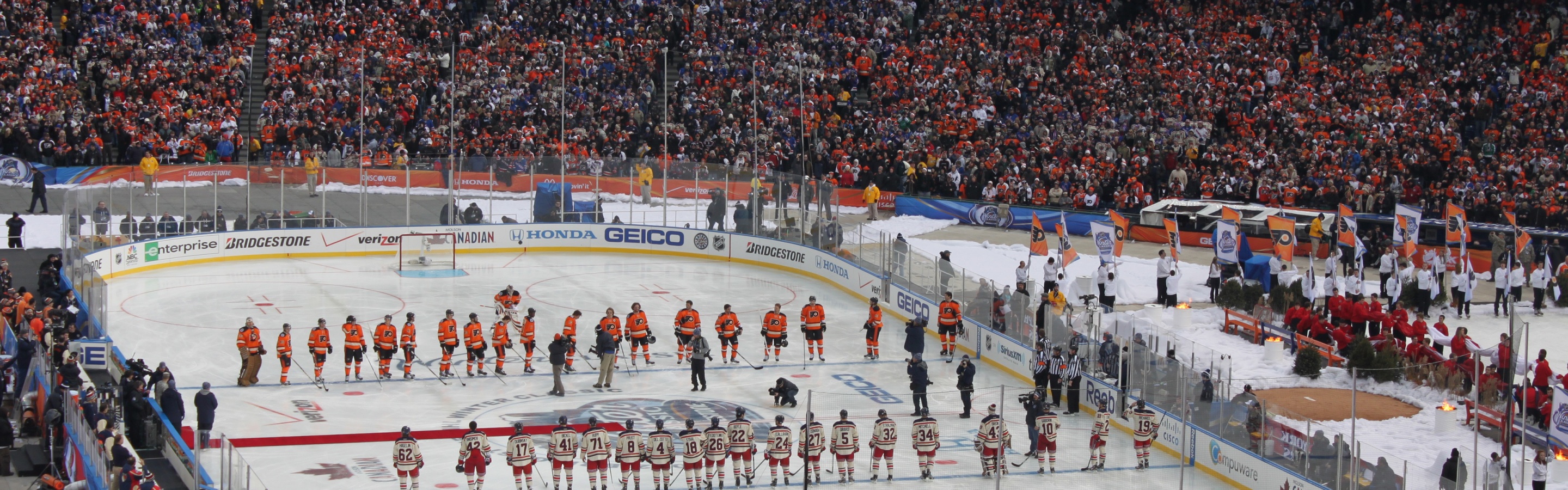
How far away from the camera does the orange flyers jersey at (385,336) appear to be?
86.0 feet

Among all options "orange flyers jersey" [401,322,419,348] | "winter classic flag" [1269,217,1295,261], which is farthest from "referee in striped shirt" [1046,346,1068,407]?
"orange flyers jersey" [401,322,419,348]

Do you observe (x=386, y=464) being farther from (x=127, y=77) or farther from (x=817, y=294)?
(x=127, y=77)

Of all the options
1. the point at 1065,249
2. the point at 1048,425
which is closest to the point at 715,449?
the point at 1048,425

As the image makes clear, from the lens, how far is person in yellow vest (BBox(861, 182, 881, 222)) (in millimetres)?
43875

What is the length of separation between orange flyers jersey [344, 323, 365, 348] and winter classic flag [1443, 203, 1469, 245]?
20559 millimetres

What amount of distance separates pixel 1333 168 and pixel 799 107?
1509cm

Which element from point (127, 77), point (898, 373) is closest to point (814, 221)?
point (898, 373)

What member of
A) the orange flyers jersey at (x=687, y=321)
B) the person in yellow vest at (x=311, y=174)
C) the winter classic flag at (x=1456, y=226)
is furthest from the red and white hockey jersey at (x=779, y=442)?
the person in yellow vest at (x=311, y=174)

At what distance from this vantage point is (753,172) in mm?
38406

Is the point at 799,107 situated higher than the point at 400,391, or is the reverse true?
the point at 799,107

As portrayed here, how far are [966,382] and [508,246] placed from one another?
1757 centimetres

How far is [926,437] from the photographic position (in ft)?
69.9

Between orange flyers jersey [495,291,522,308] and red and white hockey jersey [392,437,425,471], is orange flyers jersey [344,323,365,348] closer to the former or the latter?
Result: orange flyers jersey [495,291,522,308]

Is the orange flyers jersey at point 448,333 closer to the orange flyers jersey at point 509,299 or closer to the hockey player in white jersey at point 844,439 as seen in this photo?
the orange flyers jersey at point 509,299
